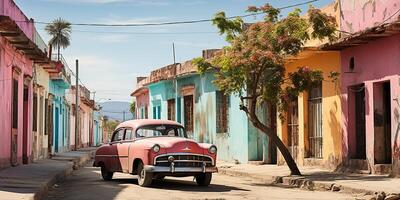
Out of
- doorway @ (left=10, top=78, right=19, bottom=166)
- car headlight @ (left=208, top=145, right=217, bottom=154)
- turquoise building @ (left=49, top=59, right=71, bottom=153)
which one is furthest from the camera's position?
turquoise building @ (left=49, top=59, right=71, bottom=153)

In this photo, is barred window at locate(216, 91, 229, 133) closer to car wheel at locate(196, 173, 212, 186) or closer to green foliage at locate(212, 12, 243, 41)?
green foliage at locate(212, 12, 243, 41)

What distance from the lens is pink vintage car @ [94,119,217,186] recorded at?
13.5 meters

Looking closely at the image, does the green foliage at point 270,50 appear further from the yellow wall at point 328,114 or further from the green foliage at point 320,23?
the yellow wall at point 328,114

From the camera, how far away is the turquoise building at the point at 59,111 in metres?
32.2

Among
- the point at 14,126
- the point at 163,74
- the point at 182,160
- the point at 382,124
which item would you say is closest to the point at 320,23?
the point at 382,124

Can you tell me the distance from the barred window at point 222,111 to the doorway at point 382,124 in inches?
406

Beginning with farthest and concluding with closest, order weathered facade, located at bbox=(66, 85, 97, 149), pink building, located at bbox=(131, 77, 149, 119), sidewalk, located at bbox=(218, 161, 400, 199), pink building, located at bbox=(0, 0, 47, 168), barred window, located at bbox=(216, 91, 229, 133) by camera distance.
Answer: weathered facade, located at bbox=(66, 85, 97, 149) < pink building, located at bbox=(131, 77, 149, 119) < barred window, located at bbox=(216, 91, 229, 133) < pink building, located at bbox=(0, 0, 47, 168) < sidewalk, located at bbox=(218, 161, 400, 199)

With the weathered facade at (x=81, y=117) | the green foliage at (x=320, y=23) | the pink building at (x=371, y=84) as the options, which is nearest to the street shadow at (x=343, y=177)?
the pink building at (x=371, y=84)

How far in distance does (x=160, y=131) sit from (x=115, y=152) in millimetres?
1345

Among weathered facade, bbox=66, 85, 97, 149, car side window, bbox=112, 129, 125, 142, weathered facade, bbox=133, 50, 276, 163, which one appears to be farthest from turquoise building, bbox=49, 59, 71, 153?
car side window, bbox=112, 129, 125, 142

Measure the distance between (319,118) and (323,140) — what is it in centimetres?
85

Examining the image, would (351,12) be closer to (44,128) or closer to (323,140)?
(323,140)

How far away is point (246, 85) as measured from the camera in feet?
58.1

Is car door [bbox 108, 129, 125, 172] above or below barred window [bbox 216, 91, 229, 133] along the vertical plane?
below
